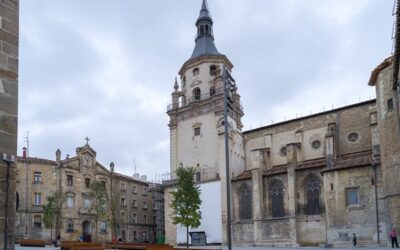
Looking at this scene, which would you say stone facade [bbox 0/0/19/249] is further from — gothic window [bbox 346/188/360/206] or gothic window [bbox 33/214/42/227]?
gothic window [bbox 33/214/42/227]

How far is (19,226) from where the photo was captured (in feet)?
151

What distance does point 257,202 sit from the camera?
43.2 meters

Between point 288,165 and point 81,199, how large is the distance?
2545 centimetres

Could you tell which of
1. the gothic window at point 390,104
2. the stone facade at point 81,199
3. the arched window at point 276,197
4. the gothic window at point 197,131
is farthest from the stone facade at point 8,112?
the gothic window at point 197,131

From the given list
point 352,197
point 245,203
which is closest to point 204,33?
point 245,203

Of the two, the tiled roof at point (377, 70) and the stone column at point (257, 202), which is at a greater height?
the tiled roof at point (377, 70)

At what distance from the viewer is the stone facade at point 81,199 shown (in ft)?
156

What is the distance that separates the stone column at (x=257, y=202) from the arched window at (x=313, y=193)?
460 cm

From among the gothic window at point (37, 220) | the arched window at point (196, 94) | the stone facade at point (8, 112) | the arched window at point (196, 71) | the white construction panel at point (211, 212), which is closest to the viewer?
the stone facade at point (8, 112)

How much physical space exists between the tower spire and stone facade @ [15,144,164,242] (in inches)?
717

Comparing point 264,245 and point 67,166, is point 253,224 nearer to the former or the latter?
point 264,245

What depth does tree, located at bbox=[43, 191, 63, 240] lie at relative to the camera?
4419 centimetres

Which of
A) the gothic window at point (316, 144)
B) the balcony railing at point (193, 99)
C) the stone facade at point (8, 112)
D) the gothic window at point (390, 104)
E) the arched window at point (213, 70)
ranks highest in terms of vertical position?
the arched window at point (213, 70)

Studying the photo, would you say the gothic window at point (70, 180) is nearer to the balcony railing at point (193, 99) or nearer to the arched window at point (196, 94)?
the balcony railing at point (193, 99)
